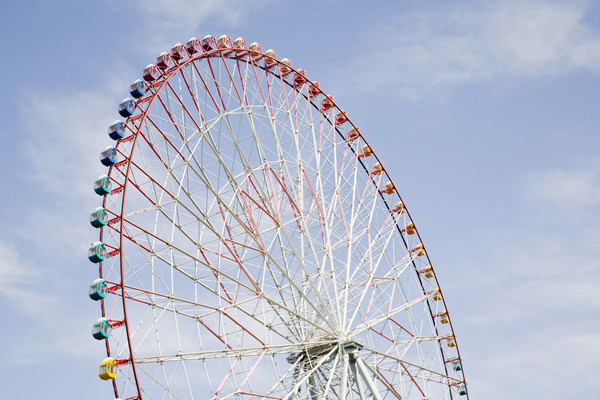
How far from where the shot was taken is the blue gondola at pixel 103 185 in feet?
86.1

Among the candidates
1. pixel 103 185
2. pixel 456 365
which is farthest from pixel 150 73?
pixel 456 365

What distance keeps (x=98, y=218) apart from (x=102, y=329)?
3461mm

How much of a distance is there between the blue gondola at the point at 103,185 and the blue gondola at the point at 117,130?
5.13ft

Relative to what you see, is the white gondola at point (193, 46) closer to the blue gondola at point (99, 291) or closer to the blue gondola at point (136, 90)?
the blue gondola at point (136, 90)

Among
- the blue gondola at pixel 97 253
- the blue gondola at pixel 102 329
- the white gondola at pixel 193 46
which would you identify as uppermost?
the white gondola at pixel 193 46

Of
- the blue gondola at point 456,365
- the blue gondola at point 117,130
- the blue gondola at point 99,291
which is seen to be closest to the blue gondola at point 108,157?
the blue gondola at point 117,130

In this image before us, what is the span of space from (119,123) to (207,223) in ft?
14.2

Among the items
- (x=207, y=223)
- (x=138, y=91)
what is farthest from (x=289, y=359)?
(x=138, y=91)

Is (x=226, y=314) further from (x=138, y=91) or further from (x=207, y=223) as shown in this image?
(x=138, y=91)

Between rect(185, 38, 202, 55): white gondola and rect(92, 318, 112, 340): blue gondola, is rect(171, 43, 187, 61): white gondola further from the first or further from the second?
rect(92, 318, 112, 340): blue gondola

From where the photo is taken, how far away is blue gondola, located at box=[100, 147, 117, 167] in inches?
1061

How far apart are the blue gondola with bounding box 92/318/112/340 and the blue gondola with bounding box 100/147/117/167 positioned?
17.4 feet

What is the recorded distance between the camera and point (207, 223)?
28.3 metres

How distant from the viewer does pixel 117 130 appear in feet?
89.4
